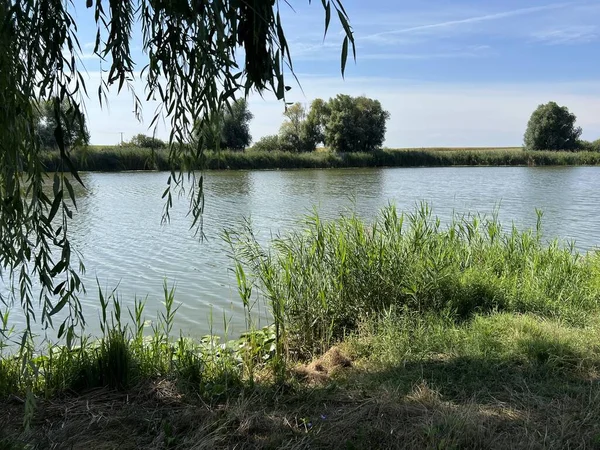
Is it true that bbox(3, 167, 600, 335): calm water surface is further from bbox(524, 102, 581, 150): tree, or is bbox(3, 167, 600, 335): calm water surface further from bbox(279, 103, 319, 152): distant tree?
bbox(524, 102, 581, 150): tree

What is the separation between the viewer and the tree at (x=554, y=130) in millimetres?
75125

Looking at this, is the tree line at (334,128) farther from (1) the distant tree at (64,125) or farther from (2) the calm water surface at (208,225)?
(1) the distant tree at (64,125)

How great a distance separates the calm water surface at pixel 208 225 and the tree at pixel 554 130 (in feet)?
186

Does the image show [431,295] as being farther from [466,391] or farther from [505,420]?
[505,420]

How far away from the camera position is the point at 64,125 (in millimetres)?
2391

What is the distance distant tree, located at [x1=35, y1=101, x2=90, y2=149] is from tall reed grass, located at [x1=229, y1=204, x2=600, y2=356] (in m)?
2.52

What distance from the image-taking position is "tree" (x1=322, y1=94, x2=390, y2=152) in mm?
59344

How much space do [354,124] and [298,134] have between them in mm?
7571

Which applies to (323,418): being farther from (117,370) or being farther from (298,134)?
(298,134)

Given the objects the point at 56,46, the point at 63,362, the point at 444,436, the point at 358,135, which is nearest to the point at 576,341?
the point at 444,436

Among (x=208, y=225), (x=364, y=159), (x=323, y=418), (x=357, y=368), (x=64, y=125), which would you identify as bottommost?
(x=208, y=225)

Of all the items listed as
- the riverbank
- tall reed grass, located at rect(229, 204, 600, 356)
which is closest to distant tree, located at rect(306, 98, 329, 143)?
the riverbank

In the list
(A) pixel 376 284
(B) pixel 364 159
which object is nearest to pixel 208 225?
(A) pixel 376 284

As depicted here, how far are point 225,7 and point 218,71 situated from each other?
351 millimetres
